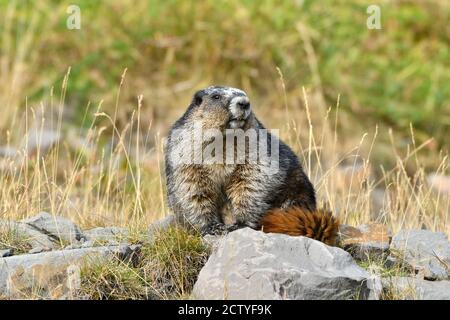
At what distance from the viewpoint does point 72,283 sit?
5.78m

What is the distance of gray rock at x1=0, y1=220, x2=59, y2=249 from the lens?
6500 millimetres

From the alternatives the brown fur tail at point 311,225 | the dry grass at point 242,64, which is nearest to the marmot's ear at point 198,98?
the brown fur tail at point 311,225

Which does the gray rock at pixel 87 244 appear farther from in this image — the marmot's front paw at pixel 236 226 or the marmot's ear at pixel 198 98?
the marmot's ear at pixel 198 98

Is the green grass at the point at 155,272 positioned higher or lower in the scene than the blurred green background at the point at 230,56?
lower

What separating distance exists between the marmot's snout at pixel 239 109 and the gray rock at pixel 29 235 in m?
1.47

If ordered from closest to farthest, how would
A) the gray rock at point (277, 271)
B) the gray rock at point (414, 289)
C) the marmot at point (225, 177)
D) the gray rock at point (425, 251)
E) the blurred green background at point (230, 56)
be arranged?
the gray rock at point (277, 271), the gray rock at point (414, 289), the gray rock at point (425, 251), the marmot at point (225, 177), the blurred green background at point (230, 56)

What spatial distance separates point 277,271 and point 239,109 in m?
1.35

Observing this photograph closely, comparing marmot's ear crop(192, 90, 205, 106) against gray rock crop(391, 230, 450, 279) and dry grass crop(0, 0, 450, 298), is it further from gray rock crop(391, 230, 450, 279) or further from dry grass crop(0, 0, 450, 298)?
dry grass crop(0, 0, 450, 298)

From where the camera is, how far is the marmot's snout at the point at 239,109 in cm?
652

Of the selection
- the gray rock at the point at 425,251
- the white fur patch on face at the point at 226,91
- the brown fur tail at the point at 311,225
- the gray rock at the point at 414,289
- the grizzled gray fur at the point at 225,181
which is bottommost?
the gray rock at the point at 414,289

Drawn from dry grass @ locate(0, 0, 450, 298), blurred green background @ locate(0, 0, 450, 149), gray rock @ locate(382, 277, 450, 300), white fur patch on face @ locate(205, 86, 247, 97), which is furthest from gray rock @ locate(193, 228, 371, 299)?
blurred green background @ locate(0, 0, 450, 149)

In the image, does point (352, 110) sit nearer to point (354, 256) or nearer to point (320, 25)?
point (320, 25)

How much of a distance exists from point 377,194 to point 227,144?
19.7 feet

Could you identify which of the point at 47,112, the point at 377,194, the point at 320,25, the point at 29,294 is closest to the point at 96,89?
the point at 47,112
